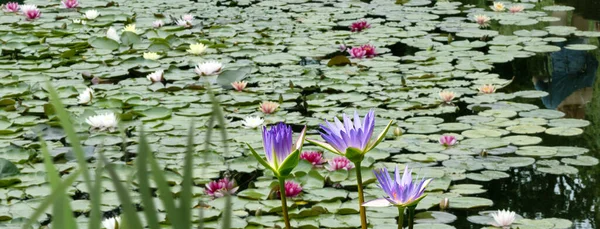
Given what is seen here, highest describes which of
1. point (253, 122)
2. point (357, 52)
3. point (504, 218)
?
point (357, 52)

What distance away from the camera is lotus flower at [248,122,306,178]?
4.66 ft

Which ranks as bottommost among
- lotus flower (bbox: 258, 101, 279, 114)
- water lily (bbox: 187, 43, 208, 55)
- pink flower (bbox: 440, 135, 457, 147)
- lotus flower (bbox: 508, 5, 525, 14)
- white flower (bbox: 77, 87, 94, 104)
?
pink flower (bbox: 440, 135, 457, 147)

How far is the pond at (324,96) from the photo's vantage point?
7.13 ft

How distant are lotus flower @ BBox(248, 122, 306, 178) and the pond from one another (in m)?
0.34

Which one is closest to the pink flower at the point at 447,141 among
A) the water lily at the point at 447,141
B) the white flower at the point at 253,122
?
the water lily at the point at 447,141

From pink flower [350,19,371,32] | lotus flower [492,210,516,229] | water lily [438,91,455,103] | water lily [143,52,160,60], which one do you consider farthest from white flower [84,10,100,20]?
lotus flower [492,210,516,229]

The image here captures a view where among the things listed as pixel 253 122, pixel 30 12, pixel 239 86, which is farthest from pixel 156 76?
pixel 30 12

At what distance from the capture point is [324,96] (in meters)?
3.13

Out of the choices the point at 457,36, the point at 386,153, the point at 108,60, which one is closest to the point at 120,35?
the point at 108,60

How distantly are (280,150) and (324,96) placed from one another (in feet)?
5.60

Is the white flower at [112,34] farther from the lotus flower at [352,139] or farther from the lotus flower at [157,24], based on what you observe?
the lotus flower at [352,139]

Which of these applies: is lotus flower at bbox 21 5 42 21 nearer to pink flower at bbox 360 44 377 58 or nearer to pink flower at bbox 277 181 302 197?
pink flower at bbox 360 44 377 58

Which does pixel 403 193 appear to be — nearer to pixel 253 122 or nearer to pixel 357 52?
pixel 253 122

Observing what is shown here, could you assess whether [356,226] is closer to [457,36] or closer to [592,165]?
[592,165]
